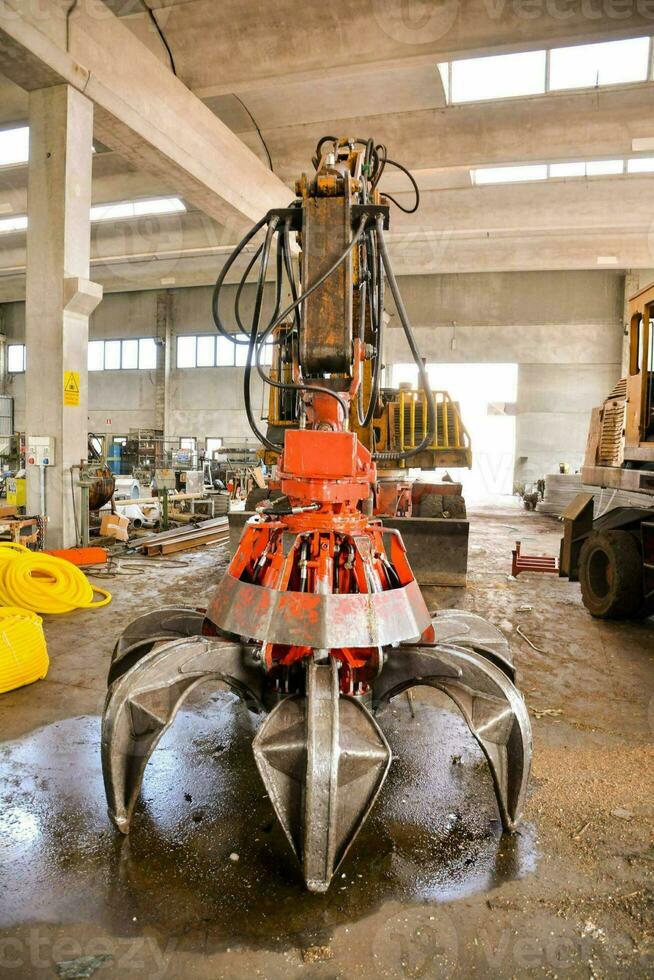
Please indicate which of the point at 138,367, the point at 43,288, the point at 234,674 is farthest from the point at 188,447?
the point at 234,674

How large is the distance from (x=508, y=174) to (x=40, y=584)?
497 inches

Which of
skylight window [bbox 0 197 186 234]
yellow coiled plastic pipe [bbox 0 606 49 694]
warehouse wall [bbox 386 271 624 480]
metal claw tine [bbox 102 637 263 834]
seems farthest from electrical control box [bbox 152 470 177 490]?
warehouse wall [bbox 386 271 624 480]

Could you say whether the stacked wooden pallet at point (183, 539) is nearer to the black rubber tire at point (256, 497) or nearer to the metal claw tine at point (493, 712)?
the black rubber tire at point (256, 497)

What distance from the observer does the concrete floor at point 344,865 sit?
1.85m

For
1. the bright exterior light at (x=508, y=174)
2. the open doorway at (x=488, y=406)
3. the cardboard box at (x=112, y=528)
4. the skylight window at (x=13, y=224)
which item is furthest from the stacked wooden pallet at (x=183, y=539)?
the skylight window at (x=13, y=224)

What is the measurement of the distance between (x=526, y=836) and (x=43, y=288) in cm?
841

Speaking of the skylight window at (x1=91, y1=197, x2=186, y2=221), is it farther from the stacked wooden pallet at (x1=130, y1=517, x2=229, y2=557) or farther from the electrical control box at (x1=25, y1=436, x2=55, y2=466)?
the electrical control box at (x1=25, y1=436, x2=55, y2=466)

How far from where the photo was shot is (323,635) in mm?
2344

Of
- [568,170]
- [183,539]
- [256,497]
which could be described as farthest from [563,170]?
[183,539]

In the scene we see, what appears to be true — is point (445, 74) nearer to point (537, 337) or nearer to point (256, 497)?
point (256, 497)

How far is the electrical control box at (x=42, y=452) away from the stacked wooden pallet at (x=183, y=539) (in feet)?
5.92

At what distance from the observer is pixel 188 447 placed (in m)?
18.3

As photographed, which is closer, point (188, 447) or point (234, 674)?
point (234, 674)

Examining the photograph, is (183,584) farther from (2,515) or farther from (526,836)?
(526,836)
